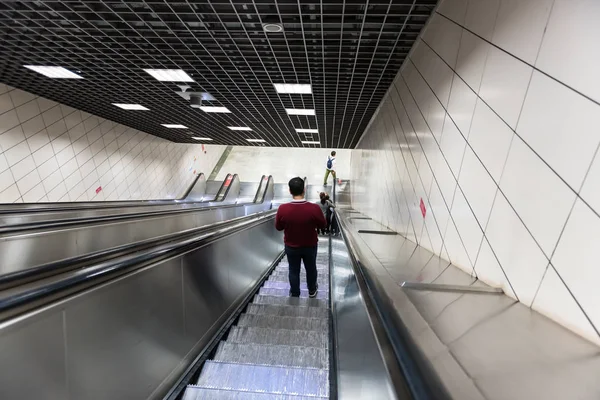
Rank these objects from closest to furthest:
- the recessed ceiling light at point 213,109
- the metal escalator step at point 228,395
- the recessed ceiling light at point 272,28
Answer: the metal escalator step at point 228,395 < the recessed ceiling light at point 272,28 < the recessed ceiling light at point 213,109

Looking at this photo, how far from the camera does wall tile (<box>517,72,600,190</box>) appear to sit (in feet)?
4.06

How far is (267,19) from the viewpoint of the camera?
3.47 meters

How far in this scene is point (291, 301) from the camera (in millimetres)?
A: 3918

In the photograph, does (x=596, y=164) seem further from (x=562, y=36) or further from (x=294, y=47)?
(x=294, y=47)

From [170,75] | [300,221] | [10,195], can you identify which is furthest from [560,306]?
[10,195]

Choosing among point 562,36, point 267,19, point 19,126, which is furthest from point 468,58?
point 19,126

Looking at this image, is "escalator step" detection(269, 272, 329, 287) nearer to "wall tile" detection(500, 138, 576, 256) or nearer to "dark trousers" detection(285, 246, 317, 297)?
"dark trousers" detection(285, 246, 317, 297)

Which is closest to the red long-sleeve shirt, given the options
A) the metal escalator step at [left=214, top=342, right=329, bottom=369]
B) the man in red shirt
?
the man in red shirt

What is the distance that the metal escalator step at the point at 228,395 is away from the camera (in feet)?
6.58

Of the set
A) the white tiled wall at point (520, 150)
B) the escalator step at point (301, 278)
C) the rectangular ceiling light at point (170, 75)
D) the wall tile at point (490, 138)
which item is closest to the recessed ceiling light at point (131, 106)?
the rectangular ceiling light at point (170, 75)

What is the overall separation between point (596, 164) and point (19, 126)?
926cm

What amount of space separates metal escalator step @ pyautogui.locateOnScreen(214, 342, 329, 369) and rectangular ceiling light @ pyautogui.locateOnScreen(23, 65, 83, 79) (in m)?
5.51

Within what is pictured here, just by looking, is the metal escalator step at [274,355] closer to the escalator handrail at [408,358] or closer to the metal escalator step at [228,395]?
the metal escalator step at [228,395]

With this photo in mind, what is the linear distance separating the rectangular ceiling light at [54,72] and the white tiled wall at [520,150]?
227 inches
